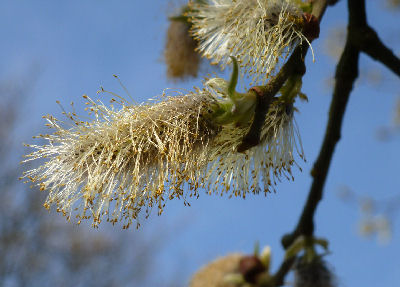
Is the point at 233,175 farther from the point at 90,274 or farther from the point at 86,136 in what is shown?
the point at 90,274

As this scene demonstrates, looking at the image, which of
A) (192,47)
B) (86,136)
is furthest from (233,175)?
(192,47)

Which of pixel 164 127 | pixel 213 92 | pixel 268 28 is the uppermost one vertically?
pixel 268 28

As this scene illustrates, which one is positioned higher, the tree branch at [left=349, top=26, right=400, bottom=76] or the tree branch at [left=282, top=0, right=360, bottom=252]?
the tree branch at [left=349, top=26, right=400, bottom=76]

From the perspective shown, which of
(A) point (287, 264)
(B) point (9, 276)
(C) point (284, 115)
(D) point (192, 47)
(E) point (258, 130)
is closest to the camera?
(E) point (258, 130)

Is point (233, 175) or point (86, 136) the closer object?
point (86, 136)

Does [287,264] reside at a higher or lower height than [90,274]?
lower

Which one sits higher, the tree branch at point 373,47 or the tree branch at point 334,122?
the tree branch at point 373,47

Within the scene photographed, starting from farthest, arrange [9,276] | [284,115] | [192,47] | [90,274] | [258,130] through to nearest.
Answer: [90,274] → [9,276] → [192,47] → [284,115] → [258,130]

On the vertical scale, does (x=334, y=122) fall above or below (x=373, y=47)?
below

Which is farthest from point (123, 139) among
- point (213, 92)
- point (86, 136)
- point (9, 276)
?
point (9, 276)
